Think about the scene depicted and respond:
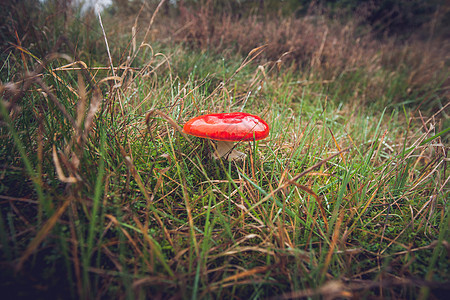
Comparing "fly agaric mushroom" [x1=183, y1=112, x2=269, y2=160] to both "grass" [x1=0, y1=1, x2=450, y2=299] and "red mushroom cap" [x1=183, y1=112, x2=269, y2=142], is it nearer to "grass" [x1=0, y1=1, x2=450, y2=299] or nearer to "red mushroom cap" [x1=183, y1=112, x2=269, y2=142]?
"red mushroom cap" [x1=183, y1=112, x2=269, y2=142]

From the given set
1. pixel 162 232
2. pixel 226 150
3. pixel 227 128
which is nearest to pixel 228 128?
pixel 227 128

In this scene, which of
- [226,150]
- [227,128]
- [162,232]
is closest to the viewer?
[162,232]

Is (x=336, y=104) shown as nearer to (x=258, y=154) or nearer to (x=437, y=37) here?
(x=258, y=154)

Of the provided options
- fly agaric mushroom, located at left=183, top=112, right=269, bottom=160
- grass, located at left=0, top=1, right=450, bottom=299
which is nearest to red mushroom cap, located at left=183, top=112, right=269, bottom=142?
fly agaric mushroom, located at left=183, top=112, right=269, bottom=160

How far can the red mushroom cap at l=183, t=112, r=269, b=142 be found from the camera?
3.25 feet

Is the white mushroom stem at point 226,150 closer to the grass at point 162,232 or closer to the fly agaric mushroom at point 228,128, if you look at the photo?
the grass at point 162,232

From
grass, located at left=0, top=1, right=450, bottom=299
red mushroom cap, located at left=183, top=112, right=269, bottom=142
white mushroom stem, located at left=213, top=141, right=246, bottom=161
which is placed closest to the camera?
grass, located at left=0, top=1, right=450, bottom=299

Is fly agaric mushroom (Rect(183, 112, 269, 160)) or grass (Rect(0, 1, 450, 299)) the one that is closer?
grass (Rect(0, 1, 450, 299))

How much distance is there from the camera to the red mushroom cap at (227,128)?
3.25 ft

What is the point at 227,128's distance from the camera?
99 cm

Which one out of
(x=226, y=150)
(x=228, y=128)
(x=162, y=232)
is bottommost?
(x=162, y=232)

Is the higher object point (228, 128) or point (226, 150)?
point (228, 128)

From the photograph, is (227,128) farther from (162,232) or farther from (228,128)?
(162,232)

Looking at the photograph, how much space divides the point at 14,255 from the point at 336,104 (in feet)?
10.9
